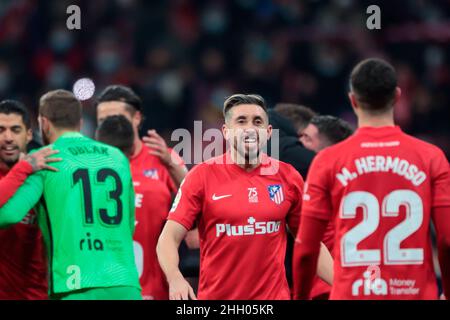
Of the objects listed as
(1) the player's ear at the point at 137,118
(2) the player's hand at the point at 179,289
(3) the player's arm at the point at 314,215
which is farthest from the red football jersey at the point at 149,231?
(3) the player's arm at the point at 314,215

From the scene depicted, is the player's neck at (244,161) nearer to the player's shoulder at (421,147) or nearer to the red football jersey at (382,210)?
the red football jersey at (382,210)

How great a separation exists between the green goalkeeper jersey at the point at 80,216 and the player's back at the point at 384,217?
74.8 inches

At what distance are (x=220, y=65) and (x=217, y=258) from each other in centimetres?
1077

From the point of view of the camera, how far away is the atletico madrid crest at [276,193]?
20.0 ft

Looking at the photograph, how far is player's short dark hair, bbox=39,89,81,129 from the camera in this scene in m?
6.57

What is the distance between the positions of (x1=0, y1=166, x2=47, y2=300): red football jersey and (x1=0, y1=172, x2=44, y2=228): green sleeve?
54 cm

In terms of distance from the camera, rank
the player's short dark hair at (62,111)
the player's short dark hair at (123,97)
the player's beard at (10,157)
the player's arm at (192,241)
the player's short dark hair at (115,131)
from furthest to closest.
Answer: the player's short dark hair at (123,97) < the player's short dark hair at (115,131) < the player's arm at (192,241) < the player's beard at (10,157) < the player's short dark hair at (62,111)

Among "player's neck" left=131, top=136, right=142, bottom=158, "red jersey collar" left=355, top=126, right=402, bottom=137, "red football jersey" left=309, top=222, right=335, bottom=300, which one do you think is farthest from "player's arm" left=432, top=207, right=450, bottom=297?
"player's neck" left=131, top=136, right=142, bottom=158

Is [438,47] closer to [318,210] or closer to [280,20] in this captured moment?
[280,20]

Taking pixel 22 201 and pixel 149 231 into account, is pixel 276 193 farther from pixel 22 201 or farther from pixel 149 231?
pixel 149 231

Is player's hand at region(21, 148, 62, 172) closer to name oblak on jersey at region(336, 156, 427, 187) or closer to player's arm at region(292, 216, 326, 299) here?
player's arm at region(292, 216, 326, 299)

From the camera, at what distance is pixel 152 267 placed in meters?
7.81

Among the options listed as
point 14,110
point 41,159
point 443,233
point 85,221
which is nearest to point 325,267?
point 443,233
